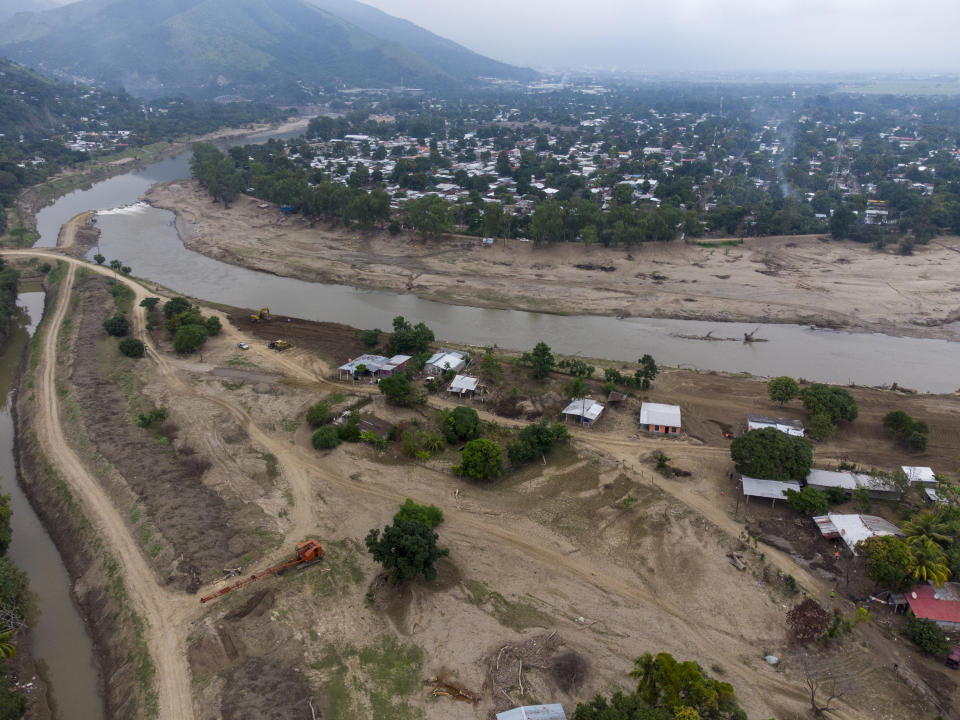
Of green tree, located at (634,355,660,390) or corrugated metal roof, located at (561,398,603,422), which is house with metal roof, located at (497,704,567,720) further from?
green tree, located at (634,355,660,390)

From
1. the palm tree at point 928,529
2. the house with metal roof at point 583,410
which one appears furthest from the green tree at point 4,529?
the palm tree at point 928,529

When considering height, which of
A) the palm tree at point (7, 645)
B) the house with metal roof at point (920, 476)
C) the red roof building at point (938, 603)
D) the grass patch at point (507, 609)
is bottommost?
the grass patch at point (507, 609)

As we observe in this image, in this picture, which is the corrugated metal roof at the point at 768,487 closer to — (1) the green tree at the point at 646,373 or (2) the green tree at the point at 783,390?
(2) the green tree at the point at 783,390

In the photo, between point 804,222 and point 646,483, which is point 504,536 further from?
point 804,222

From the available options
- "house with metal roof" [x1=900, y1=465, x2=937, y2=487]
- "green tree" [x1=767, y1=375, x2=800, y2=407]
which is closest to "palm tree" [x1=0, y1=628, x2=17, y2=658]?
"green tree" [x1=767, y1=375, x2=800, y2=407]

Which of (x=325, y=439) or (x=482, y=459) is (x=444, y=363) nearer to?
(x=325, y=439)

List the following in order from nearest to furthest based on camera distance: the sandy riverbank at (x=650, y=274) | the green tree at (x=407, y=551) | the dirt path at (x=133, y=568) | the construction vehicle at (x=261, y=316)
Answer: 1. the dirt path at (x=133, y=568)
2. the green tree at (x=407, y=551)
3. the construction vehicle at (x=261, y=316)
4. the sandy riverbank at (x=650, y=274)
